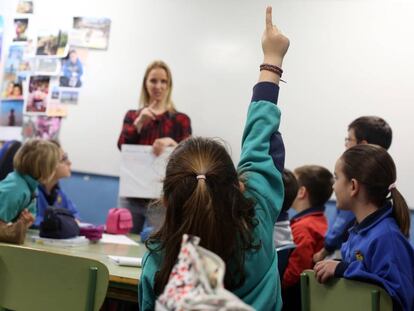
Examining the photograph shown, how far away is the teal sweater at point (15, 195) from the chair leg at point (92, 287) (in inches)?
36.5

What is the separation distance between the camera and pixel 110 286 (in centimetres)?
179

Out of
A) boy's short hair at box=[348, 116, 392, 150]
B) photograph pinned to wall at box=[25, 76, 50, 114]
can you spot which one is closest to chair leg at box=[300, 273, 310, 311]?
boy's short hair at box=[348, 116, 392, 150]

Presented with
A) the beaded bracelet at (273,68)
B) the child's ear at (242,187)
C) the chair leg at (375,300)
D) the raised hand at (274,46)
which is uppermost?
the raised hand at (274,46)

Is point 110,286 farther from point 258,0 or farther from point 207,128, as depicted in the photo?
point 258,0

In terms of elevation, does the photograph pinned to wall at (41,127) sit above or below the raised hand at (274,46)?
below

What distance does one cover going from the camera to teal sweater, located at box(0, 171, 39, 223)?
2.40 meters

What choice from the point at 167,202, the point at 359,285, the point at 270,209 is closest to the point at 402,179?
→ the point at 359,285

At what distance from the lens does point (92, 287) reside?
1.58 meters

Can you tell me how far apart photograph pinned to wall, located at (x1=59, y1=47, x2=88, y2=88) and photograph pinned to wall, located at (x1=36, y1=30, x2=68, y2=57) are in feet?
0.21

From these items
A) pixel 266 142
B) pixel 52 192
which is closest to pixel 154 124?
pixel 52 192

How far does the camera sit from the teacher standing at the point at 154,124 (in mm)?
3408

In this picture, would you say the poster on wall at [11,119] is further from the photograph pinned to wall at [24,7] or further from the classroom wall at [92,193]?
the photograph pinned to wall at [24,7]

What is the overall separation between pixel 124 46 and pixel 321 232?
2.18 metres

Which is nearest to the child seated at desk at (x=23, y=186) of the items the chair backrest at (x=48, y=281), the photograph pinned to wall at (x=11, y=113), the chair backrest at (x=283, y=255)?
the chair backrest at (x=48, y=281)
